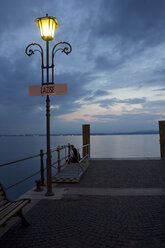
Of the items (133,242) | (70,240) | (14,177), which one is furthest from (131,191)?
(14,177)

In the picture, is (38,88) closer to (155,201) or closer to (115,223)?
(115,223)

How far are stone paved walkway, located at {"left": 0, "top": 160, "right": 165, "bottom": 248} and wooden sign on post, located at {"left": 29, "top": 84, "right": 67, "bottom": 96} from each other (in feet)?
9.28

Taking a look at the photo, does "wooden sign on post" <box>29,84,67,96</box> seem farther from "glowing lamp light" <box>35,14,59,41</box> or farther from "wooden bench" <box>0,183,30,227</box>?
"wooden bench" <box>0,183,30,227</box>

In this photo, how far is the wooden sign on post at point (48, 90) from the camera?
4.94m

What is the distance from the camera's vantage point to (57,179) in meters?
6.43

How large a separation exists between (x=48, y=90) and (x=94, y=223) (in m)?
3.42

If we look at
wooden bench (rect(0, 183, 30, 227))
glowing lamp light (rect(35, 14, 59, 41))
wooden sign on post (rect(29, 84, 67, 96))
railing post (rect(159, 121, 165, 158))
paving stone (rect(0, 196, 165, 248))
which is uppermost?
glowing lamp light (rect(35, 14, 59, 41))

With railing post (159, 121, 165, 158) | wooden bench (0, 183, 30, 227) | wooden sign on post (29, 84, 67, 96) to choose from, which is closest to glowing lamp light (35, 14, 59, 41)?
wooden sign on post (29, 84, 67, 96)

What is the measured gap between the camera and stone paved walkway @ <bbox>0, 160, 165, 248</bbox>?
9.29 feet

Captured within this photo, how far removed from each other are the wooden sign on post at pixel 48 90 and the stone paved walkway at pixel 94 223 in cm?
283

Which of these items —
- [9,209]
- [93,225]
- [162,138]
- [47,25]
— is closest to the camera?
[9,209]

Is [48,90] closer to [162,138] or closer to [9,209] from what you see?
[9,209]

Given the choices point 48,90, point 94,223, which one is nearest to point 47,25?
point 48,90

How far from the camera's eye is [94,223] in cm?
339
